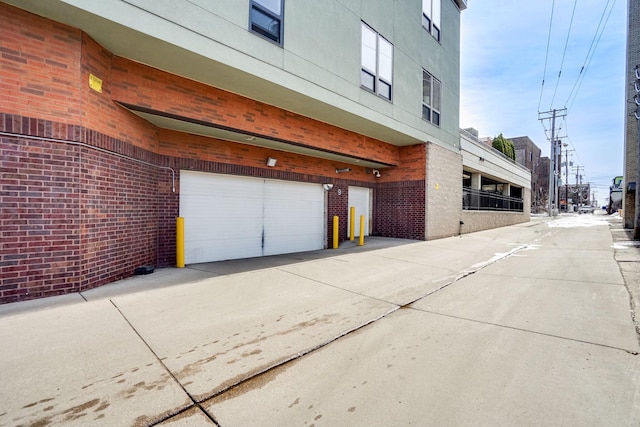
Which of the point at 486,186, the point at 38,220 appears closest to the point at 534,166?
the point at 486,186

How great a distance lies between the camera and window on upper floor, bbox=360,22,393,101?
8.97m

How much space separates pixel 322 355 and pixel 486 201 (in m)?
18.8

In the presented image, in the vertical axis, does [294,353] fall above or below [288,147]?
below

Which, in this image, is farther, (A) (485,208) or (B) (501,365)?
(A) (485,208)

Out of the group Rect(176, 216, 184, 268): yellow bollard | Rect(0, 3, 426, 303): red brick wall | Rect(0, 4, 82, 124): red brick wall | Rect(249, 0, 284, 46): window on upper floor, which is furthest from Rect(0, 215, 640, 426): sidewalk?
Rect(249, 0, 284, 46): window on upper floor

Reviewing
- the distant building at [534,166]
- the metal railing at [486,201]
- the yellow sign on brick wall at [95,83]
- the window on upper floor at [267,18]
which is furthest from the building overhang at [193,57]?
the distant building at [534,166]

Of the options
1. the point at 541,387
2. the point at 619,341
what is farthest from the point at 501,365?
the point at 619,341

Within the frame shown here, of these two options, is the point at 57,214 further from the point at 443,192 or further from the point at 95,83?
the point at 443,192

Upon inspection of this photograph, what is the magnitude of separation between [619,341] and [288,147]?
778cm

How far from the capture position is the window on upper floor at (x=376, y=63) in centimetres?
897

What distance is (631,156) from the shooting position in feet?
58.2

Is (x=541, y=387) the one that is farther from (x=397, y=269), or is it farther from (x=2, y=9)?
(x=2, y=9)

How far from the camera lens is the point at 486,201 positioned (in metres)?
18.4

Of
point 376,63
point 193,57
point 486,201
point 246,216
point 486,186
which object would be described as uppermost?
point 376,63
